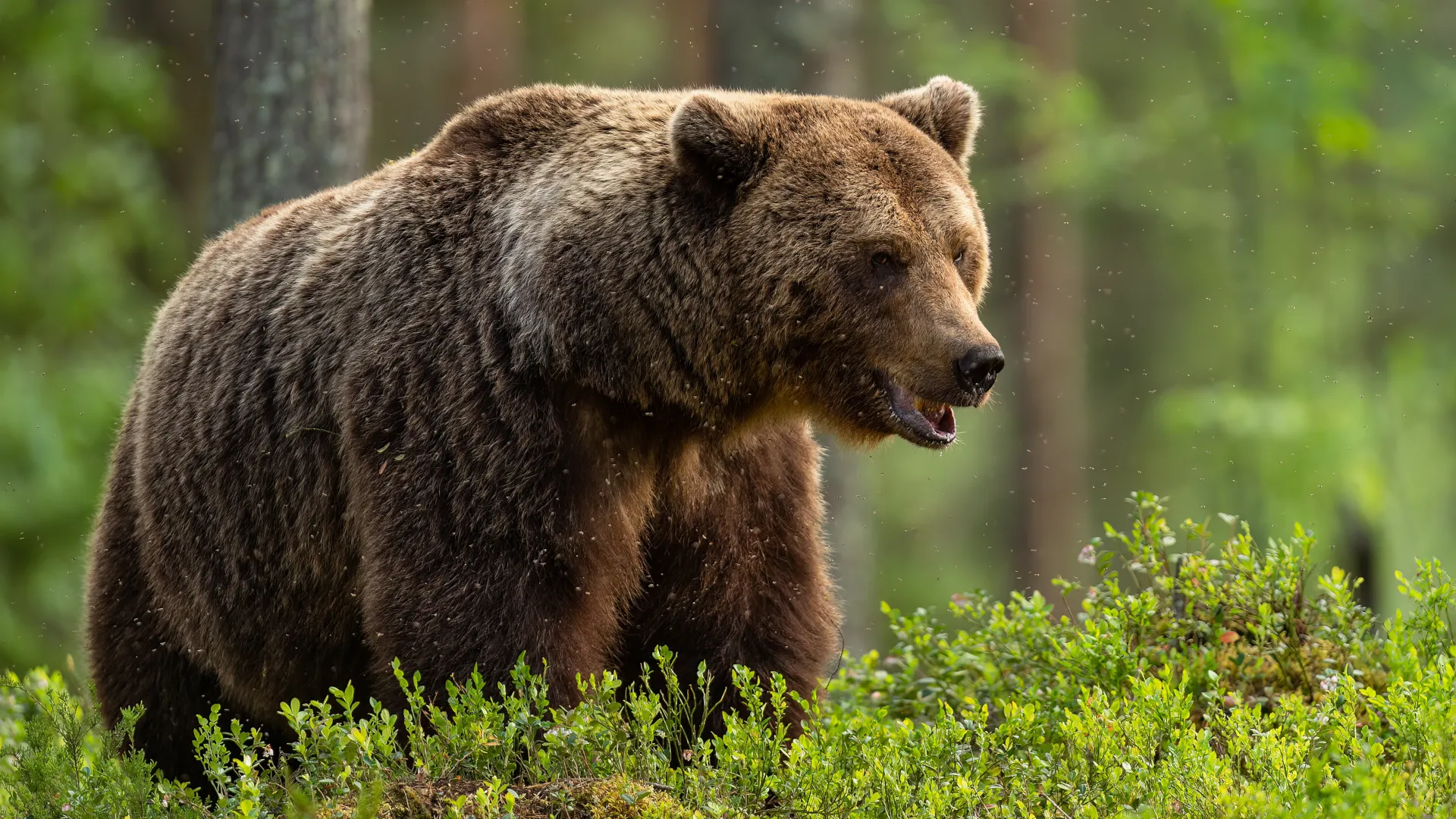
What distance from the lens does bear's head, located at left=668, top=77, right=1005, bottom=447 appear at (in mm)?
4578

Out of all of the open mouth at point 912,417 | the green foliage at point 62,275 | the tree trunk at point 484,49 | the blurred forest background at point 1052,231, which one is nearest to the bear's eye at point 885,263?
the open mouth at point 912,417

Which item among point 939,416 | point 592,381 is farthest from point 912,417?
point 592,381

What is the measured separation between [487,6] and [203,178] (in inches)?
141

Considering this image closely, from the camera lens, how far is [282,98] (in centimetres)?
779

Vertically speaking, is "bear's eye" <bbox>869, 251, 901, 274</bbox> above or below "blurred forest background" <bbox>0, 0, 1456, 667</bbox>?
above

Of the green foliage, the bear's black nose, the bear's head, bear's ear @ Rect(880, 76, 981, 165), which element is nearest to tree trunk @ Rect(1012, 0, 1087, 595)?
the green foliage

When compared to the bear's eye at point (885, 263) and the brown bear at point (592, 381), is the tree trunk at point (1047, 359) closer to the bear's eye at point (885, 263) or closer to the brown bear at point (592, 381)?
the brown bear at point (592, 381)

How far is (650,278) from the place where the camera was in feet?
15.3

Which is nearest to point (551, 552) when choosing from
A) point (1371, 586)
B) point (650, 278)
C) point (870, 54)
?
point (650, 278)

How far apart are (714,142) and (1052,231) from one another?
44.1ft

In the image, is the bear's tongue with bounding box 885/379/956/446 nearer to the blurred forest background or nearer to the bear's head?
the bear's head

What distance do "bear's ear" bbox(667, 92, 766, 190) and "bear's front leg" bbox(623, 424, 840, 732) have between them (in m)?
0.87

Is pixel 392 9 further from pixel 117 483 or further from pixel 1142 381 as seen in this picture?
pixel 117 483

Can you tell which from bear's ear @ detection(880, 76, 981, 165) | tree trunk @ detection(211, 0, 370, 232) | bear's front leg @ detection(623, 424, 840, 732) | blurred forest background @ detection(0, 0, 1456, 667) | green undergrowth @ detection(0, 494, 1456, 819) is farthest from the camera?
blurred forest background @ detection(0, 0, 1456, 667)
